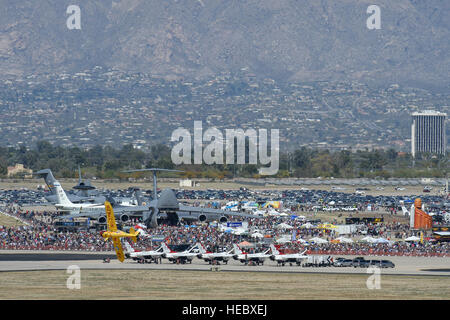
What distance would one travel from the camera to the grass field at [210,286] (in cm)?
5903

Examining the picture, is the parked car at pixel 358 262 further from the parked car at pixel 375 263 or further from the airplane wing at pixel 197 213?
the airplane wing at pixel 197 213

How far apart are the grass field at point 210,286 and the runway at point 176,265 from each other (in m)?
2.51

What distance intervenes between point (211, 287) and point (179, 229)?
119ft

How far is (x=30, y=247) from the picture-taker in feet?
291

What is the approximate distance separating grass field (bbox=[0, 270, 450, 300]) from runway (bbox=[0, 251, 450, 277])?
2.51m

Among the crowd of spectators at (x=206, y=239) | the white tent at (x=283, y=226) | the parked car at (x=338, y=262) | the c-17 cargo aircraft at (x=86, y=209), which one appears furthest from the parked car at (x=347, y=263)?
the c-17 cargo aircraft at (x=86, y=209)

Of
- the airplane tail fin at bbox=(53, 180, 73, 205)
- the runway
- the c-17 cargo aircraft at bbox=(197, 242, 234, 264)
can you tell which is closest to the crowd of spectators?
the c-17 cargo aircraft at bbox=(197, 242, 234, 264)

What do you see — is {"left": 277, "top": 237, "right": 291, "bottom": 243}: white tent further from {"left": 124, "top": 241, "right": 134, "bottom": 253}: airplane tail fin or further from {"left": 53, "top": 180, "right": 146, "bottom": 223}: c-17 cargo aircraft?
{"left": 53, "top": 180, "right": 146, "bottom": 223}: c-17 cargo aircraft

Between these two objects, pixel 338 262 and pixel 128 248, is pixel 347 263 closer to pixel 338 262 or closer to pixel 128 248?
pixel 338 262
